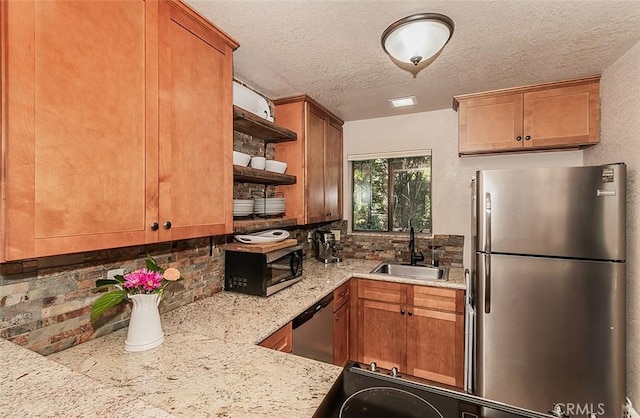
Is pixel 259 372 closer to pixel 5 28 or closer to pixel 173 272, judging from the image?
pixel 173 272

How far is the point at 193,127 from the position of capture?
1.41m

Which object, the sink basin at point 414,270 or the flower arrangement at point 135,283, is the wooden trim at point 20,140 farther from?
the sink basin at point 414,270

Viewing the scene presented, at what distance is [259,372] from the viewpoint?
1.04 metres

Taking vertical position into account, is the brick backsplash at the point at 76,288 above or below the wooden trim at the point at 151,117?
below

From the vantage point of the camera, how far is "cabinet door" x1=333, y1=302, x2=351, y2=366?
2.24 m

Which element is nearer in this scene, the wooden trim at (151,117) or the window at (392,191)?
the wooden trim at (151,117)

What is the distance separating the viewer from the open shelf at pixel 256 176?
187 cm

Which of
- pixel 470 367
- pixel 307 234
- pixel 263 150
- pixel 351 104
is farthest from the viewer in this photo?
pixel 307 234

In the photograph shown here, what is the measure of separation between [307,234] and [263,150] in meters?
1.04

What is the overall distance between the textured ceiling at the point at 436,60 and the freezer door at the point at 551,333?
1.26 meters

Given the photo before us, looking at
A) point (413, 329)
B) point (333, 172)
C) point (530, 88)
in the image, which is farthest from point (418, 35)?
point (413, 329)

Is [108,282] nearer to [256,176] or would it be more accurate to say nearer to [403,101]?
[256,176]

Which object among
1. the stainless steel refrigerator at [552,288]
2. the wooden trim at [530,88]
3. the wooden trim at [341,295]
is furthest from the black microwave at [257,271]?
the wooden trim at [530,88]

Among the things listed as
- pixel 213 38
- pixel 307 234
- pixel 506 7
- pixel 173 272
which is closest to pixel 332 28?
pixel 213 38
